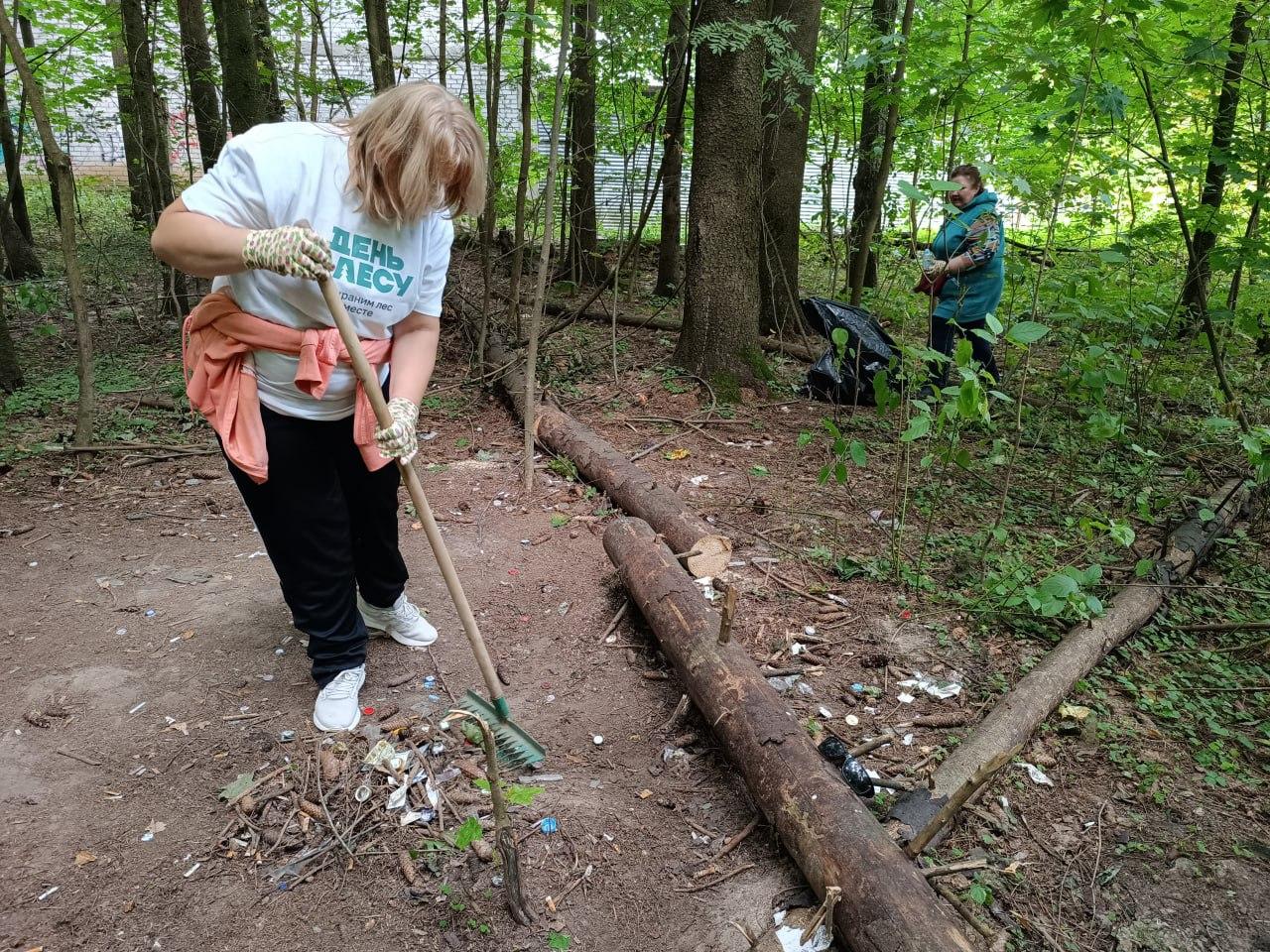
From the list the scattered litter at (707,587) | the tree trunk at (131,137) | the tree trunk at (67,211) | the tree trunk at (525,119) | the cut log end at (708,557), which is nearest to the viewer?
the scattered litter at (707,587)

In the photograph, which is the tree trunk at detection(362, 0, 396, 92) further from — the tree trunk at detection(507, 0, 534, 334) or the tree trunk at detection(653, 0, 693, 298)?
the tree trunk at detection(653, 0, 693, 298)

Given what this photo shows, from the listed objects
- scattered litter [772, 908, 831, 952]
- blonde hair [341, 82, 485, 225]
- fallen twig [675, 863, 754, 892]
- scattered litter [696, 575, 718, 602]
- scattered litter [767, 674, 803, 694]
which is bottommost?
fallen twig [675, 863, 754, 892]

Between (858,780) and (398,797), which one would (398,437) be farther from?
(858,780)

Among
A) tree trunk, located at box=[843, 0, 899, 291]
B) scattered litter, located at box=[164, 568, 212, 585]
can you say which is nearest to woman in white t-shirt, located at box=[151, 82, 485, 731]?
scattered litter, located at box=[164, 568, 212, 585]

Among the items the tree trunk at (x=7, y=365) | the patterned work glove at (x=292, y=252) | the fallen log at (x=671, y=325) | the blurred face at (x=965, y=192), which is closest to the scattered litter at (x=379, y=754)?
the patterned work glove at (x=292, y=252)

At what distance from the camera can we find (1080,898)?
7.08ft

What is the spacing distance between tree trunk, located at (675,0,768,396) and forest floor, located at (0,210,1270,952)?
56.8 inches

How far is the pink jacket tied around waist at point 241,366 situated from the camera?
7.22 ft

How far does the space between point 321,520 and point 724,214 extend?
446cm

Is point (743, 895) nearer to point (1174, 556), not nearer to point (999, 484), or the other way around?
point (1174, 556)

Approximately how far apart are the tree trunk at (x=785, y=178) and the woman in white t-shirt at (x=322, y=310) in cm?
522

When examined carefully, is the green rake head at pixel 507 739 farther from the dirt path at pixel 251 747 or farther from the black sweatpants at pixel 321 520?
the black sweatpants at pixel 321 520

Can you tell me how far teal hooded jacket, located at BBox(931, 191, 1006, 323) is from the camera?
480cm

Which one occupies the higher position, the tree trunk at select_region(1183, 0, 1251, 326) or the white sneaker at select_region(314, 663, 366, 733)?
the tree trunk at select_region(1183, 0, 1251, 326)
